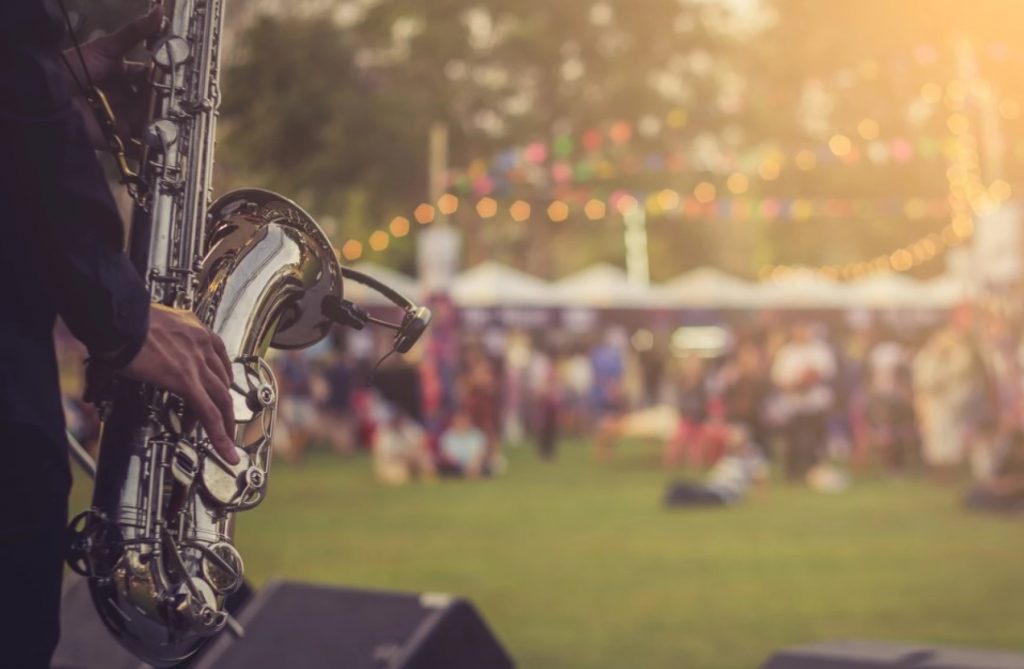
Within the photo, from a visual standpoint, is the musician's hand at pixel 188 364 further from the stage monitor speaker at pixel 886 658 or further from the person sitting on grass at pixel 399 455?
the person sitting on grass at pixel 399 455

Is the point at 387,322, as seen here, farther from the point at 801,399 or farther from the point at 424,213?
the point at 424,213

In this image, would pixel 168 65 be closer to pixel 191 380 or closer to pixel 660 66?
pixel 191 380

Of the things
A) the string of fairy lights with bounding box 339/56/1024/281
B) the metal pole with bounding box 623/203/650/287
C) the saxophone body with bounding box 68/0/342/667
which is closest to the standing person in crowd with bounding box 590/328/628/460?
the string of fairy lights with bounding box 339/56/1024/281

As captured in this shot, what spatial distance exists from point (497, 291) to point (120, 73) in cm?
2556

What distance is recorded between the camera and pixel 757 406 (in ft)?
59.5

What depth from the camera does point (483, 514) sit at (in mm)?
14008

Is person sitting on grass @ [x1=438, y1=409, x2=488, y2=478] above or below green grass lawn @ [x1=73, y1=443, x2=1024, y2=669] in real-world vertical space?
above

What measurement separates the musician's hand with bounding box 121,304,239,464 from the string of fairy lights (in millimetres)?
14988

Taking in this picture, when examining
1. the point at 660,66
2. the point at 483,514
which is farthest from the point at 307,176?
the point at 483,514

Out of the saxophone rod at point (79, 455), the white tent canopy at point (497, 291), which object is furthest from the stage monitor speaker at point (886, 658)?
the white tent canopy at point (497, 291)

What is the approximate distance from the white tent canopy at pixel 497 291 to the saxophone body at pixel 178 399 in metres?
24.8

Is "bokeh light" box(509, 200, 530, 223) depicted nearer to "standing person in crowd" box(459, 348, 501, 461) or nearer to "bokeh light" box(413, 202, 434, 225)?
"bokeh light" box(413, 202, 434, 225)

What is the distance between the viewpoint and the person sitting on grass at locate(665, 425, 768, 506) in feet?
47.5

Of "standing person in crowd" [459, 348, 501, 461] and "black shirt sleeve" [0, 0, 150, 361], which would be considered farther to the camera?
"standing person in crowd" [459, 348, 501, 461]
